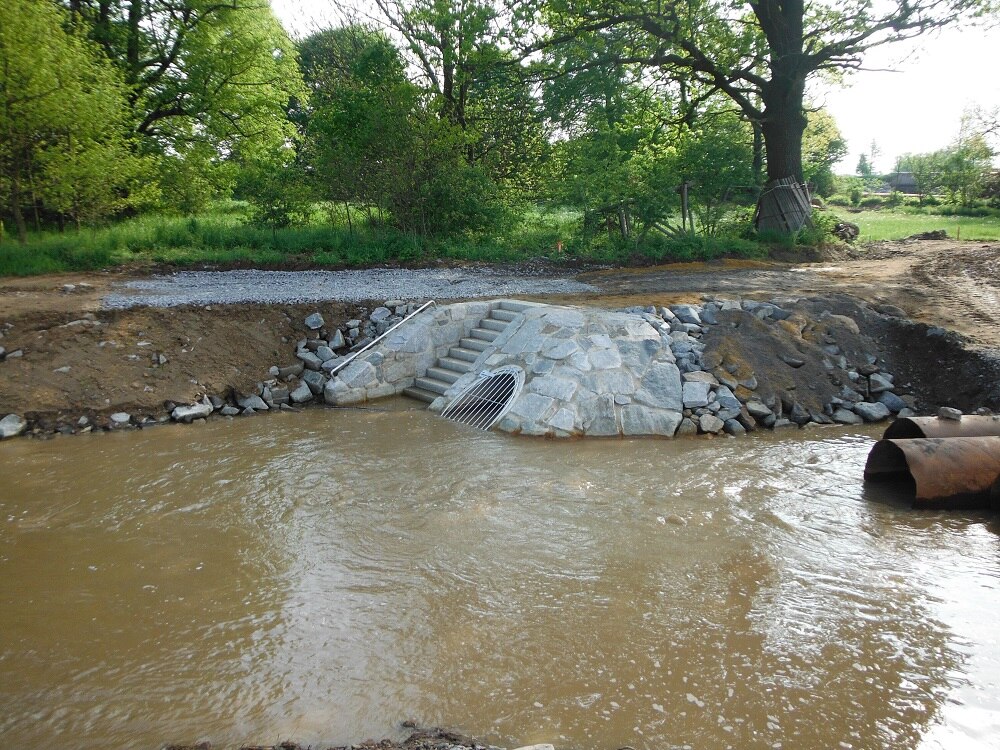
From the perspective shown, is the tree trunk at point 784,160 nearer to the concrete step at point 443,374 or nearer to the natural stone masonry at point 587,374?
the natural stone masonry at point 587,374

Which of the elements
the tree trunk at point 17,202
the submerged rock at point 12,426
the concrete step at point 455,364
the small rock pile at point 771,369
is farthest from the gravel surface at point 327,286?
the tree trunk at point 17,202

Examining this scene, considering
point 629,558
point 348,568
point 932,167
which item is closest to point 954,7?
point 629,558

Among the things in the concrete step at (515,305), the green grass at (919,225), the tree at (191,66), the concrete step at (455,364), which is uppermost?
the tree at (191,66)

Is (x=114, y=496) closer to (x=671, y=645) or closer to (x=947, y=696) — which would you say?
(x=671, y=645)

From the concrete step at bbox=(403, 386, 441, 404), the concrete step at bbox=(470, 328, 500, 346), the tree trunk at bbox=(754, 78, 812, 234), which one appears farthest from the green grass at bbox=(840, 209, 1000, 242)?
the concrete step at bbox=(403, 386, 441, 404)

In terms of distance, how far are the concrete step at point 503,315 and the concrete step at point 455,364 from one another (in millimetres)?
944

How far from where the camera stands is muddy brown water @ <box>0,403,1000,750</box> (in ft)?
12.0

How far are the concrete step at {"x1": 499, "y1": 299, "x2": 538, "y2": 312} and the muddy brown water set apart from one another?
11.2ft

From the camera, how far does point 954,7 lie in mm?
13203

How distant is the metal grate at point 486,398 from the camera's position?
873cm

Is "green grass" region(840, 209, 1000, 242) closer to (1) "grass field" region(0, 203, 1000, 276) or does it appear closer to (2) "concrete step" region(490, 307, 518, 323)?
(1) "grass field" region(0, 203, 1000, 276)

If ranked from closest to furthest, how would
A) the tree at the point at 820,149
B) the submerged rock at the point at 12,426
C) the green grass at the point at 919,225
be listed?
1. the submerged rock at the point at 12,426
2. the green grass at the point at 919,225
3. the tree at the point at 820,149

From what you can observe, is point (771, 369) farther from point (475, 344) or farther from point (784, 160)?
point (784, 160)

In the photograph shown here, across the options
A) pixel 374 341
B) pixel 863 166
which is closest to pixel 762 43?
pixel 374 341
